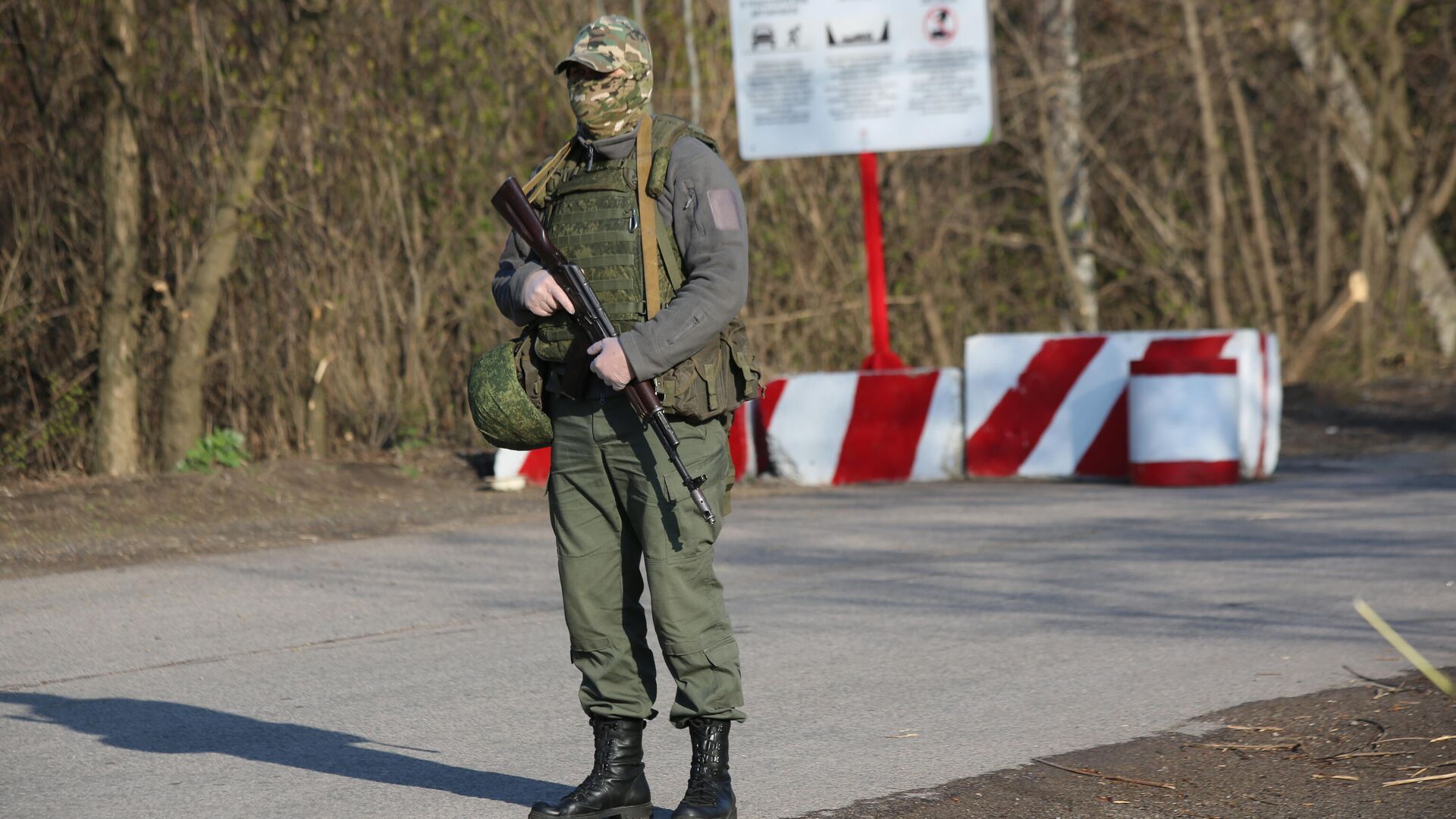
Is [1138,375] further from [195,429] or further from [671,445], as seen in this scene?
[671,445]

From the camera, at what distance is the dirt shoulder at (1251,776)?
4152mm

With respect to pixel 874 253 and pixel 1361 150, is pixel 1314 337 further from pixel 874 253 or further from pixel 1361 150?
pixel 874 253

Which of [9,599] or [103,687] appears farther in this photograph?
[9,599]

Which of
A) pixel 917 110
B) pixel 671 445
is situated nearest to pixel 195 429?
pixel 917 110

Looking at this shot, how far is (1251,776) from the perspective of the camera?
442 centimetres

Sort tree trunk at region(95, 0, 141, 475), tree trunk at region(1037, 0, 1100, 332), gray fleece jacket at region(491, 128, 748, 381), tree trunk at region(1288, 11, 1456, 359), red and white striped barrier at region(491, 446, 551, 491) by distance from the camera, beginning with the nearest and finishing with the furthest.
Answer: gray fleece jacket at region(491, 128, 748, 381)
red and white striped barrier at region(491, 446, 551, 491)
tree trunk at region(95, 0, 141, 475)
tree trunk at region(1037, 0, 1100, 332)
tree trunk at region(1288, 11, 1456, 359)

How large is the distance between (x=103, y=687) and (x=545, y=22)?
8194 mm

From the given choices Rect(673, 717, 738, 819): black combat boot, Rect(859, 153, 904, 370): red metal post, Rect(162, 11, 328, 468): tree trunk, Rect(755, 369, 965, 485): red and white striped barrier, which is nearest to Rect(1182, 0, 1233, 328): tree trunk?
Rect(859, 153, 904, 370): red metal post

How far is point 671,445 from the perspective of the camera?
380cm

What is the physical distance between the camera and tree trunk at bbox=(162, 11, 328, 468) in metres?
10.9

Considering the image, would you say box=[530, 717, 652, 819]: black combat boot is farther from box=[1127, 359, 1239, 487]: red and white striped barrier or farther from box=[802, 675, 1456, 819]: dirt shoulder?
box=[1127, 359, 1239, 487]: red and white striped barrier

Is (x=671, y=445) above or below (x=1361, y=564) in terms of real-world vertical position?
above

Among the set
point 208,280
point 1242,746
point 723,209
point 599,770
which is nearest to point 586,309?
point 723,209

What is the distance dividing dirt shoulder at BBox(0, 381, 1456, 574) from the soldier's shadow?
2.67 metres
